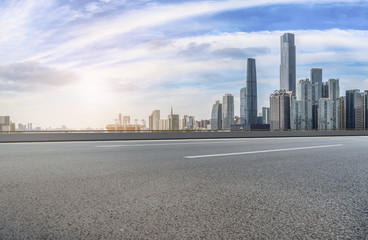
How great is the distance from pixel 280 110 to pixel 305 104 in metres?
13.8

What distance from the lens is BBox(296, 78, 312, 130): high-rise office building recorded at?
119 metres

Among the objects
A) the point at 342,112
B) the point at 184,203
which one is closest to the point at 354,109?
the point at 342,112

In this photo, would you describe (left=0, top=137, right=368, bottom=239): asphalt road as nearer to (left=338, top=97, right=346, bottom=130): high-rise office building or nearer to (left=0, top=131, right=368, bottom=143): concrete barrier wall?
(left=0, top=131, right=368, bottom=143): concrete barrier wall

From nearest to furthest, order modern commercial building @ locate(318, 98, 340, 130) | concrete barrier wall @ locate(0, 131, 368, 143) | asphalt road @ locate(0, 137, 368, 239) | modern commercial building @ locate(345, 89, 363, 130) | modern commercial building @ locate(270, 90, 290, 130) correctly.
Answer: asphalt road @ locate(0, 137, 368, 239), concrete barrier wall @ locate(0, 131, 368, 143), modern commercial building @ locate(318, 98, 340, 130), modern commercial building @ locate(345, 89, 363, 130), modern commercial building @ locate(270, 90, 290, 130)

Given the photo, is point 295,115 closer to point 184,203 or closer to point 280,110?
point 280,110

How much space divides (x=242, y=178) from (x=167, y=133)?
2079cm

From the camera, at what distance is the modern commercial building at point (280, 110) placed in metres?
123

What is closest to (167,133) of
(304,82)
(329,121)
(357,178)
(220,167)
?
(220,167)

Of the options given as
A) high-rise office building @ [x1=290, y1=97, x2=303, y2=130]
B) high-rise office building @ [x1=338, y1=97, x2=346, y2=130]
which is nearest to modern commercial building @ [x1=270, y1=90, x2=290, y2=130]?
high-rise office building @ [x1=290, y1=97, x2=303, y2=130]

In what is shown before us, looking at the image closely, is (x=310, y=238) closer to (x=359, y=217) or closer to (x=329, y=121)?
(x=359, y=217)

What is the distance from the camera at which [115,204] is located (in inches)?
147

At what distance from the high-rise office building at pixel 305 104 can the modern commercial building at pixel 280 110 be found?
5884 mm

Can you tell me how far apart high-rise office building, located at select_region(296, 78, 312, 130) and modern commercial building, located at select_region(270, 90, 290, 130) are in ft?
19.3

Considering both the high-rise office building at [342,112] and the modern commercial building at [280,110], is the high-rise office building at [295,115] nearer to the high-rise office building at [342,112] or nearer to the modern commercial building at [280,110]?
the modern commercial building at [280,110]
